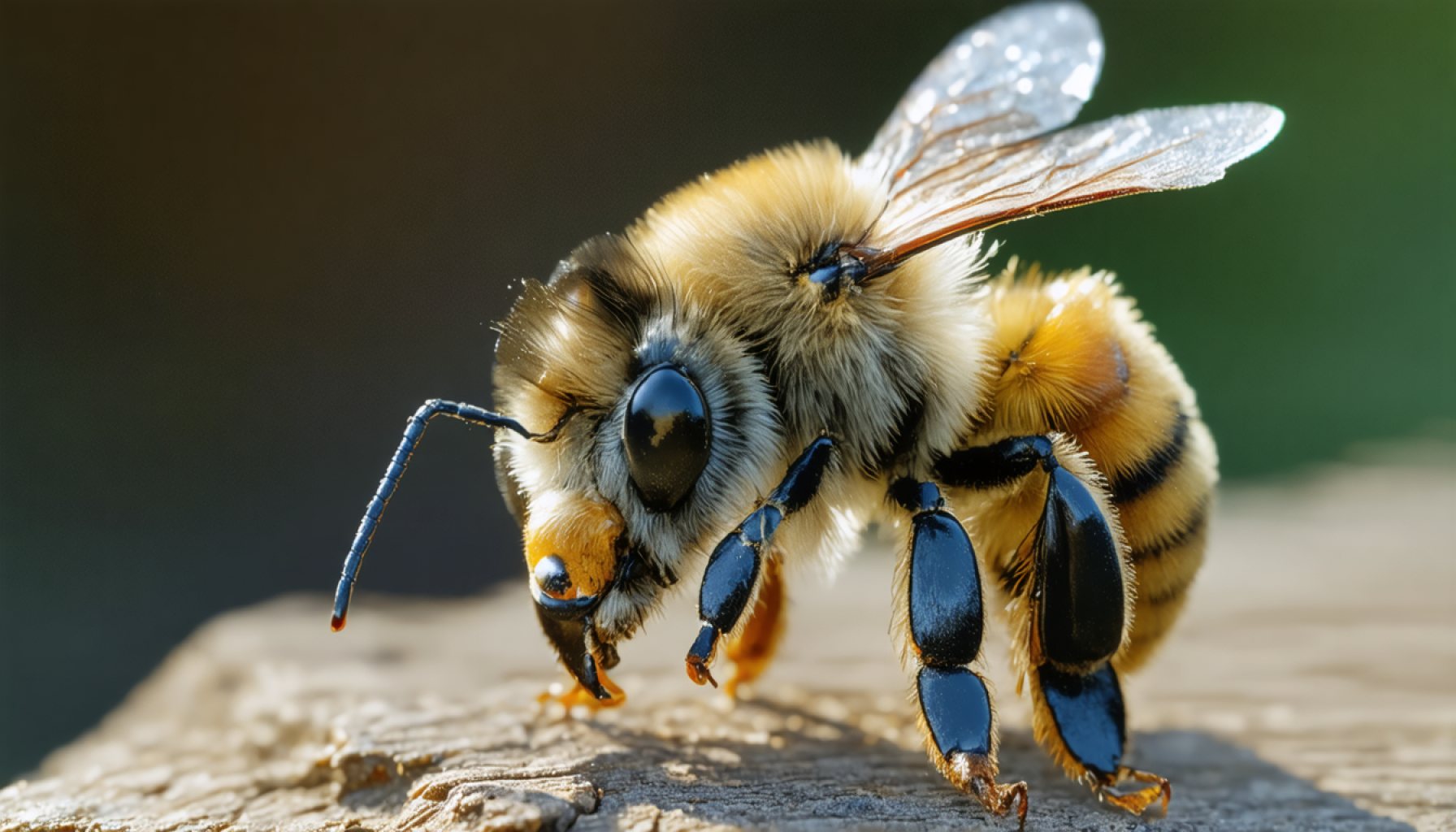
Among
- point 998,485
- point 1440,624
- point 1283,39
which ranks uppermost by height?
point 1283,39

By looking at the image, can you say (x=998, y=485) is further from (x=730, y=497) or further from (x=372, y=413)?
(x=372, y=413)

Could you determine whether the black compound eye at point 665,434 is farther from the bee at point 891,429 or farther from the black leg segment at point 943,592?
the black leg segment at point 943,592

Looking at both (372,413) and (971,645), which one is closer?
(971,645)

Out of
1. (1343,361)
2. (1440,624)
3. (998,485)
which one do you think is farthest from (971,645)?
(1343,361)

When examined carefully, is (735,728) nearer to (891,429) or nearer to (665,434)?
(891,429)

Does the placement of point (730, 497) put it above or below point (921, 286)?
below

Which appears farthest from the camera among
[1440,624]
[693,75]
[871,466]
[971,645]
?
[693,75]

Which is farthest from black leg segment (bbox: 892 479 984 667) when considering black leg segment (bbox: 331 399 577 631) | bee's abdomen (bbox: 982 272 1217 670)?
black leg segment (bbox: 331 399 577 631)

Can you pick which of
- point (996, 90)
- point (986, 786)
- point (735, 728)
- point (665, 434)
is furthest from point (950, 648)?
point (996, 90)
